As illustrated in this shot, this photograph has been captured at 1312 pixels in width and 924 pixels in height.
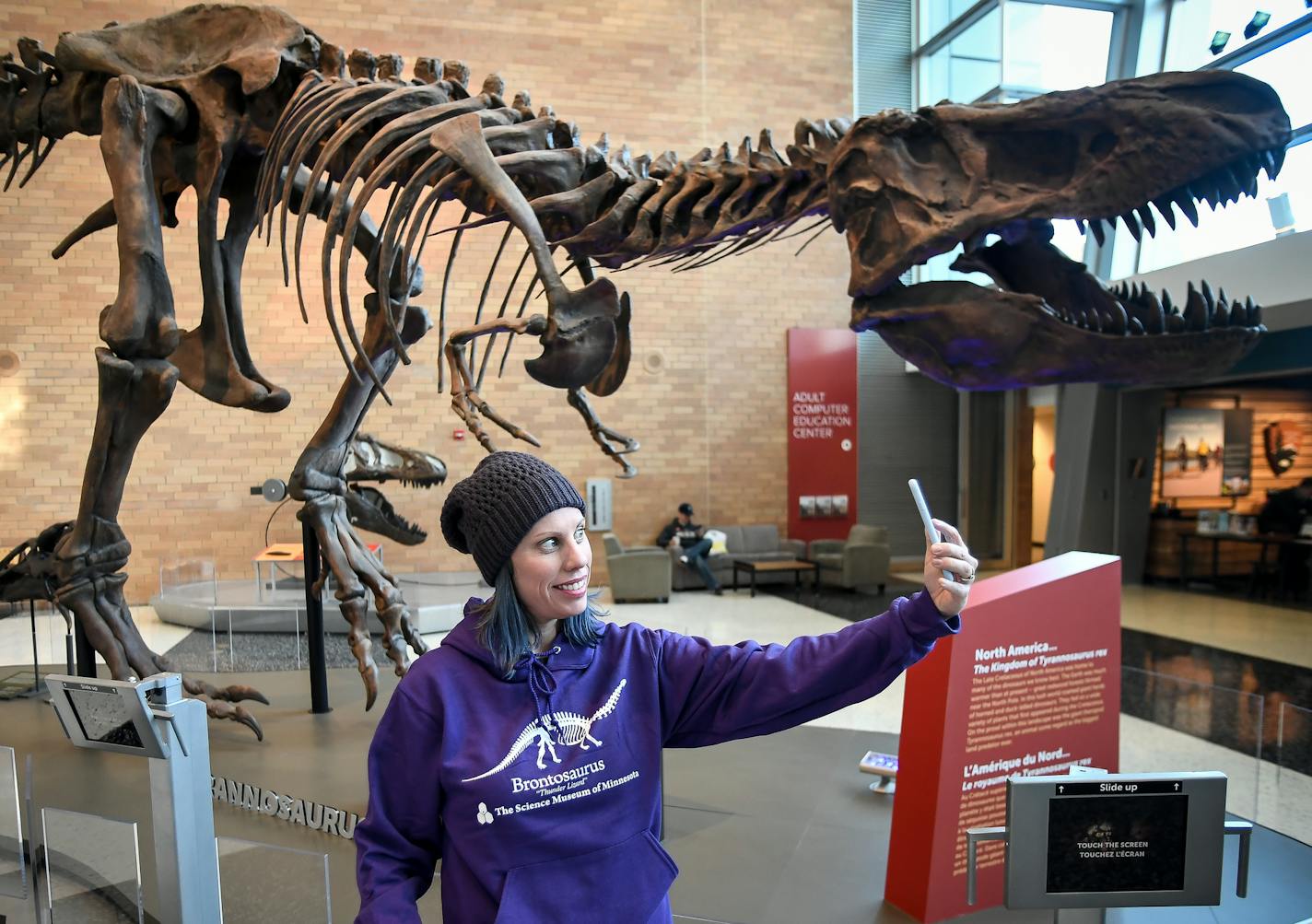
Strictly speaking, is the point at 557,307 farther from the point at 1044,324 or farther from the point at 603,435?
the point at 1044,324

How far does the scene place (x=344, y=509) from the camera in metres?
4.05

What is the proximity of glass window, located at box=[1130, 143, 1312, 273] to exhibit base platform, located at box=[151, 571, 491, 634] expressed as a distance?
6.66 metres

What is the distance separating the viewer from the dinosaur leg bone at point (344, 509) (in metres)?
3.61

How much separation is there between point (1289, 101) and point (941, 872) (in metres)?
6.95

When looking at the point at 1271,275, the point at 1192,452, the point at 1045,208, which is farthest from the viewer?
the point at 1192,452

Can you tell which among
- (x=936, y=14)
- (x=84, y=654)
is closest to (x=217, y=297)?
(x=84, y=654)


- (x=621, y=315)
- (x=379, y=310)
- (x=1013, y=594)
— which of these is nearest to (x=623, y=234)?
(x=621, y=315)

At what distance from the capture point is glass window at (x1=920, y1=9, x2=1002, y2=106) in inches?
426

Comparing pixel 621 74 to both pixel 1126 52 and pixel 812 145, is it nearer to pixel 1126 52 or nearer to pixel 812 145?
pixel 1126 52

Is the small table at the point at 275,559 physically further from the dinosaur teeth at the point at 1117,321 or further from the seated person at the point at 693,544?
the dinosaur teeth at the point at 1117,321

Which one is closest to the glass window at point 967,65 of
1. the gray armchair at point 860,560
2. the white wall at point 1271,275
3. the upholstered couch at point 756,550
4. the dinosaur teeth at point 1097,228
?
the white wall at point 1271,275

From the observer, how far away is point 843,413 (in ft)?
39.3

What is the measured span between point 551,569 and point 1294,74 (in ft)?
26.5

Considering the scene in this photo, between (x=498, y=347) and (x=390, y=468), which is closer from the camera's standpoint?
(x=390, y=468)
